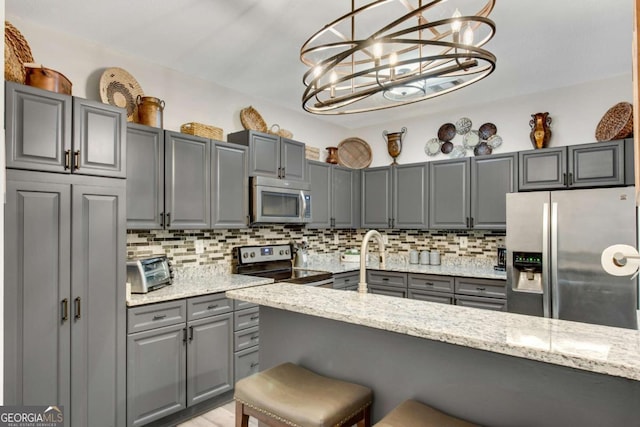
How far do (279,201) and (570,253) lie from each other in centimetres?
247

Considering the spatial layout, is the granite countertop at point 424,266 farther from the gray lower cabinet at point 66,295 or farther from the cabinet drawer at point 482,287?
the gray lower cabinet at point 66,295

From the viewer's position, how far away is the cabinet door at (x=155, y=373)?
2494mm

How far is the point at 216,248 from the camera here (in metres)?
3.65

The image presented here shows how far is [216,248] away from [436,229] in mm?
2369

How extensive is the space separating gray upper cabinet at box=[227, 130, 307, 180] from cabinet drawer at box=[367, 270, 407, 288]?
1318 millimetres

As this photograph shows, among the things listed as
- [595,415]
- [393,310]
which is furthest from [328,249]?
[595,415]

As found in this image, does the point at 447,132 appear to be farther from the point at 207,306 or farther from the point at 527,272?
the point at 207,306

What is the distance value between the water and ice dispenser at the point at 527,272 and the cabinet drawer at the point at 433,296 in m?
0.71

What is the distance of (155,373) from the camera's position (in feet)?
8.51

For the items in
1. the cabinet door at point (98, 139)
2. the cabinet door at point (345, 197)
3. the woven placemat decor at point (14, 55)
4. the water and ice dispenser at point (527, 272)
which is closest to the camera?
the woven placemat decor at point (14, 55)

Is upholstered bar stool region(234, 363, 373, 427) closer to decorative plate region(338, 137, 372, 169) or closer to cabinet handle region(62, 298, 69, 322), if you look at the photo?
cabinet handle region(62, 298, 69, 322)

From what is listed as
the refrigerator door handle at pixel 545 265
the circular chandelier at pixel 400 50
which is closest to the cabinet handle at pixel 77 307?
the circular chandelier at pixel 400 50

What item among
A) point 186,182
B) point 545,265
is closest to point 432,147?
point 545,265

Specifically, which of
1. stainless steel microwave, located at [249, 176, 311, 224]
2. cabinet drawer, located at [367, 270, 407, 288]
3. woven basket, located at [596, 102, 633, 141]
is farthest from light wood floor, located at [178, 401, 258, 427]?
woven basket, located at [596, 102, 633, 141]
